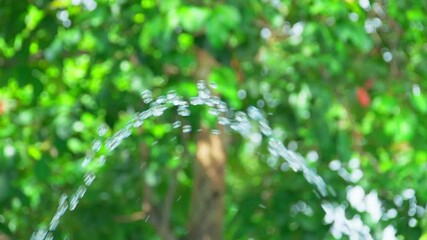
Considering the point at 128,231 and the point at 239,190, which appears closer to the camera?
the point at 128,231

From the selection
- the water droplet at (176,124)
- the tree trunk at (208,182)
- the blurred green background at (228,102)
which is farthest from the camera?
the tree trunk at (208,182)

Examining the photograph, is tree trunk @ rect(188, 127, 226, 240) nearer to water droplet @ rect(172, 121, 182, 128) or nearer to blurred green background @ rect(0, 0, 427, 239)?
blurred green background @ rect(0, 0, 427, 239)

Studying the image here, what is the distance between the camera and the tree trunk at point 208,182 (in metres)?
3.52

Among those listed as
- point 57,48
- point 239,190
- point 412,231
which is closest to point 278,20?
point 57,48

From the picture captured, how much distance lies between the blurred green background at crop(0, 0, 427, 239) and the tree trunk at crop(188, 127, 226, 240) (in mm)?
42

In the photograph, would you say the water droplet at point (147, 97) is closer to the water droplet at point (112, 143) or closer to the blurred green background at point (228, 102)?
the blurred green background at point (228, 102)

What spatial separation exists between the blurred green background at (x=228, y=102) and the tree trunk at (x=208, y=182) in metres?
0.04

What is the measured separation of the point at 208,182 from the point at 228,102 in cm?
84

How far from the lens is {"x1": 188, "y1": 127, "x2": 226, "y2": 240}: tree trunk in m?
3.52

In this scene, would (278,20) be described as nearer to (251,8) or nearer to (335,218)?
(251,8)

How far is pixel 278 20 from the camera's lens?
3215 mm

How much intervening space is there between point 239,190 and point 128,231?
4.43 ft

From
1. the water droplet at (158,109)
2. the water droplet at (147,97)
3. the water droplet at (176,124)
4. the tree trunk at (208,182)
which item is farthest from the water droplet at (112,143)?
the tree trunk at (208,182)

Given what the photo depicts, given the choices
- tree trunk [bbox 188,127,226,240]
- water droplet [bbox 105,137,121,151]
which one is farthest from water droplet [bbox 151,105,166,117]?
tree trunk [bbox 188,127,226,240]
